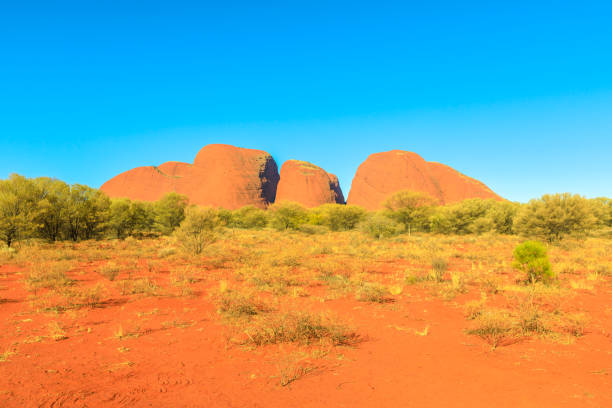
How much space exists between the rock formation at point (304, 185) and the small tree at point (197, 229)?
58.9 m

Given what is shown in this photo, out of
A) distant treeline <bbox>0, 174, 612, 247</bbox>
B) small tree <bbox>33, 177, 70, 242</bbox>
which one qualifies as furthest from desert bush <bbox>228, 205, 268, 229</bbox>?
small tree <bbox>33, 177, 70, 242</bbox>

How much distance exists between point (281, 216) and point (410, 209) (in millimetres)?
14685

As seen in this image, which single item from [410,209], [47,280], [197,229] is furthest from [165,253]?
[410,209]

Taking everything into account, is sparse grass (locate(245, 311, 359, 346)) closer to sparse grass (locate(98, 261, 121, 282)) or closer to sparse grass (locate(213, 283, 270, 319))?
sparse grass (locate(213, 283, 270, 319))

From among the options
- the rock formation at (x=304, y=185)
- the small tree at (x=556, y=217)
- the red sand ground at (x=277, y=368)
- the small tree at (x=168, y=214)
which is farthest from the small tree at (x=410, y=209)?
the rock formation at (x=304, y=185)

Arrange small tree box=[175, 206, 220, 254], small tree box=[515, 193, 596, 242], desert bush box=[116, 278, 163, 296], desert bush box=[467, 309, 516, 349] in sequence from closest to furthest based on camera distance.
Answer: desert bush box=[467, 309, 516, 349]
desert bush box=[116, 278, 163, 296]
small tree box=[175, 206, 220, 254]
small tree box=[515, 193, 596, 242]

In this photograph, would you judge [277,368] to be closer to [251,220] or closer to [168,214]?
[168,214]

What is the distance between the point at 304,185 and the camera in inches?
3145

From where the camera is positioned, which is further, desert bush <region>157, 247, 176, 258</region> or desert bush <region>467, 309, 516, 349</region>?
desert bush <region>157, 247, 176, 258</region>

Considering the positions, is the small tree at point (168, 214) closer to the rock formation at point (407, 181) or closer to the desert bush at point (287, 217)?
the desert bush at point (287, 217)

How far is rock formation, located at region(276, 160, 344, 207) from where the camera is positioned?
256 ft

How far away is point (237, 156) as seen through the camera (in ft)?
249

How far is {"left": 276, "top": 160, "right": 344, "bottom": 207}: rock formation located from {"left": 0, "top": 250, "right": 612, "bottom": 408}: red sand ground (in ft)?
231

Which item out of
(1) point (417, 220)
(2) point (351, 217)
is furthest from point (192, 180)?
(1) point (417, 220)
